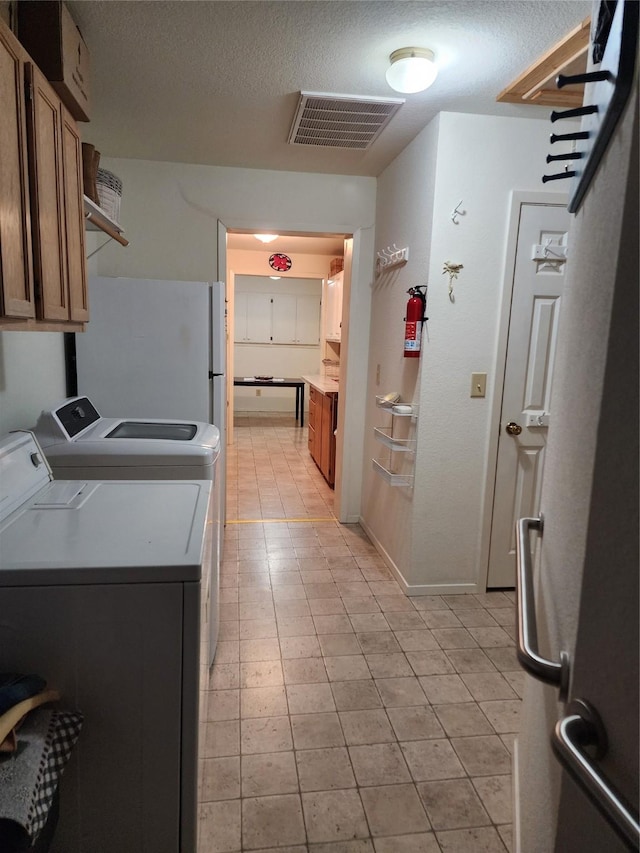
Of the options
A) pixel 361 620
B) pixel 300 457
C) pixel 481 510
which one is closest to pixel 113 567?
pixel 361 620

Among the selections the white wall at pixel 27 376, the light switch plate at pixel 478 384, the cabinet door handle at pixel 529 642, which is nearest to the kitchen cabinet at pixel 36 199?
the white wall at pixel 27 376

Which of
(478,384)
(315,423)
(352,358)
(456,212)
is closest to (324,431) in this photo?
(315,423)

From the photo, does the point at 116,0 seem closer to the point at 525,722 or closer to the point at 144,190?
the point at 144,190

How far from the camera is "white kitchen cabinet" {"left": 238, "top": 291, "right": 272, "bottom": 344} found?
863cm

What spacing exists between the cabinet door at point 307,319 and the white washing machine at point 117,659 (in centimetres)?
776

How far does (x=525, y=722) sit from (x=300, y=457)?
4.71 meters

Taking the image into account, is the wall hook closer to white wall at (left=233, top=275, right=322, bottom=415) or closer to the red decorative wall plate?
the red decorative wall plate

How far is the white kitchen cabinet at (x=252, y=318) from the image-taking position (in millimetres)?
8633

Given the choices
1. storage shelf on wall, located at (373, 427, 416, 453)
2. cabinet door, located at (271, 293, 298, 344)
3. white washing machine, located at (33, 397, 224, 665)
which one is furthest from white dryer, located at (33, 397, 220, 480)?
cabinet door, located at (271, 293, 298, 344)

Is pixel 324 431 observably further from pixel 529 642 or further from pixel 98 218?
pixel 529 642

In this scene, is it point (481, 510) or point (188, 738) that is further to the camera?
point (481, 510)

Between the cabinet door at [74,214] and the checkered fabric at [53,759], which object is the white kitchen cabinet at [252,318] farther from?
the checkered fabric at [53,759]

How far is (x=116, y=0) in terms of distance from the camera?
1724mm

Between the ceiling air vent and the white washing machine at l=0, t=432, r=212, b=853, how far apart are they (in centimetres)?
209
